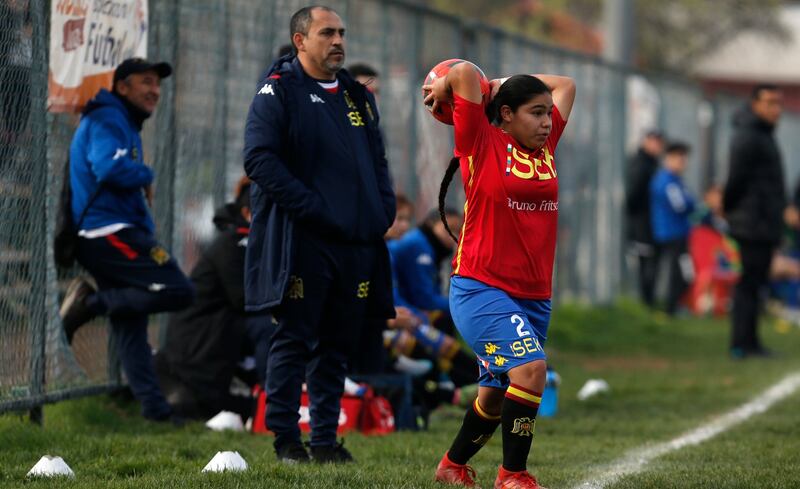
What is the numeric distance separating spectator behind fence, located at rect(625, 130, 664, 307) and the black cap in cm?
1155

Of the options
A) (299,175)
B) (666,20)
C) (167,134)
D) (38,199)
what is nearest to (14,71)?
(38,199)

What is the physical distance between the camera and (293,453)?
7129 millimetres

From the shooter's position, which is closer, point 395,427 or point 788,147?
point 395,427

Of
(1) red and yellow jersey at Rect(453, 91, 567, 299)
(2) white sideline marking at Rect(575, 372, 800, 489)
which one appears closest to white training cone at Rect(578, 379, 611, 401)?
(2) white sideline marking at Rect(575, 372, 800, 489)

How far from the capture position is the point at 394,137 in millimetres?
12508

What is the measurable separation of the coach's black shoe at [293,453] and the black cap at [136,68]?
2523 millimetres

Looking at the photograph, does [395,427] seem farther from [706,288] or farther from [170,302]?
[706,288]

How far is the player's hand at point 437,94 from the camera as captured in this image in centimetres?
633

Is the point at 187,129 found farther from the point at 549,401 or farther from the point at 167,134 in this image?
the point at 549,401

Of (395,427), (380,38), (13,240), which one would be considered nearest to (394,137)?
(380,38)

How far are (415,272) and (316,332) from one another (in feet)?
10.4

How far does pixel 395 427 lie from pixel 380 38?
13.5 ft

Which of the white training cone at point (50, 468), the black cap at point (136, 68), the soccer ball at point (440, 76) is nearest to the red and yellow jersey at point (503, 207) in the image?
the soccer ball at point (440, 76)

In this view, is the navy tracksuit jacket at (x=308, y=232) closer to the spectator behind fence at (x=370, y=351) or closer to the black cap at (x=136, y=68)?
the black cap at (x=136, y=68)
